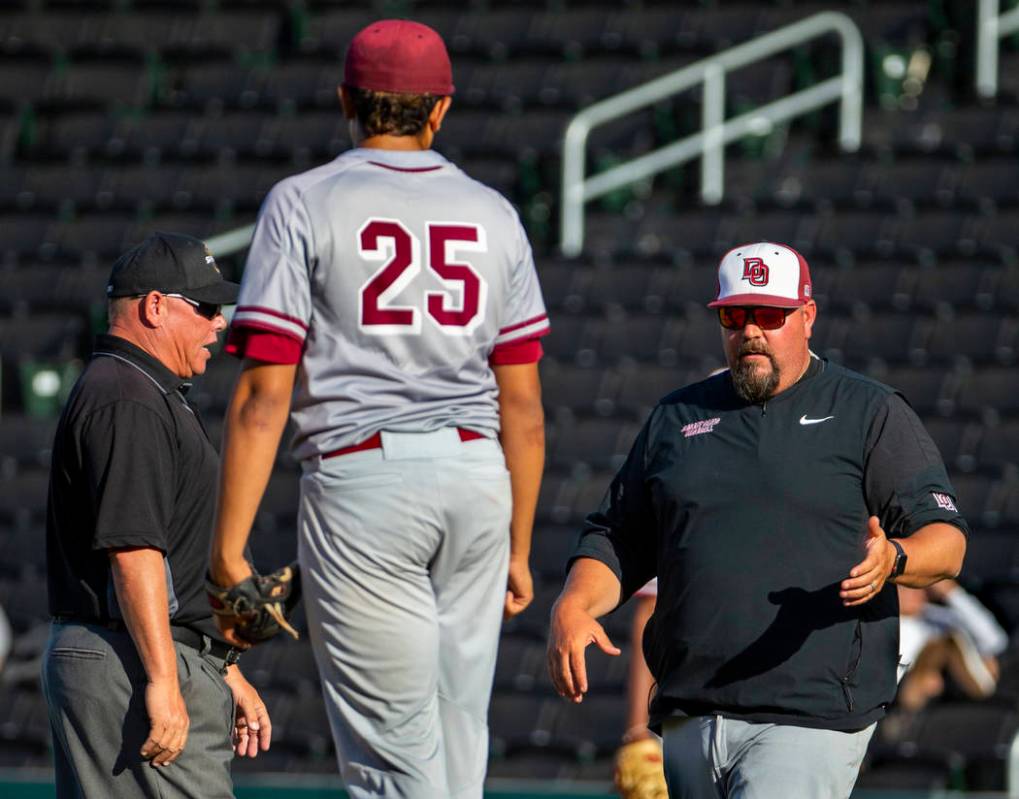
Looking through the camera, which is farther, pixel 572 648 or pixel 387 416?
pixel 572 648

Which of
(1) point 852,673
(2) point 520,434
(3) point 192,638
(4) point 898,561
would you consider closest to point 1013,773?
(1) point 852,673

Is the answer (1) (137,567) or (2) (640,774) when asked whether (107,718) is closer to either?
(1) (137,567)

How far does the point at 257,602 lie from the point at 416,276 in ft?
2.32

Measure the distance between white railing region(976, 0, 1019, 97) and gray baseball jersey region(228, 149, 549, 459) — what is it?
28.3 feet

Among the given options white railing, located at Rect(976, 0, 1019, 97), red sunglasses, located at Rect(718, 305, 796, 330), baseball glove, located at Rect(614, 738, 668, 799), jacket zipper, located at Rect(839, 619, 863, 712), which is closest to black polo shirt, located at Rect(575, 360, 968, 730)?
jacket zipper, located at Rect(839, 619, 863, 712)

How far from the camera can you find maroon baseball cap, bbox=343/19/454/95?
397 cm

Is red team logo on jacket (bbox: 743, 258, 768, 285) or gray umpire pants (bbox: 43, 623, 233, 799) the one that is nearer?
gray umpire pants (bbox: 43, 623, 233, 799)

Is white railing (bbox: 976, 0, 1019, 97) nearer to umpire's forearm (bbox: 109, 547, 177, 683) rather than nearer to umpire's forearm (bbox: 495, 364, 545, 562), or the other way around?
umpire's forearm (bbox: 495, 364, 545, 562)

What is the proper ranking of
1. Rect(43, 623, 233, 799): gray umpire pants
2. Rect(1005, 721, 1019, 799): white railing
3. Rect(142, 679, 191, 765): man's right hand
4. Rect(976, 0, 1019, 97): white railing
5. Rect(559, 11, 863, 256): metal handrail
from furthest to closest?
Rect(976, 0, 1019, 97): white railing
Rect(559, 11, 863, 256): metal handrail
Rect(1005, 721, 1019, 799): white railing
Rect(43, 623, 233, 799): gray umpire pants
Rect(142, 679, 191, 765): man's right hand

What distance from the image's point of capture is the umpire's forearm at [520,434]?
4207mm

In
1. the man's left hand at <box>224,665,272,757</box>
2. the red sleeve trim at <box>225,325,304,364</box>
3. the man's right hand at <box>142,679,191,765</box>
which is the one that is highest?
the red sleeve trim at <box>225,325,304,364</box>

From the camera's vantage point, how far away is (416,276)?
13.0ft

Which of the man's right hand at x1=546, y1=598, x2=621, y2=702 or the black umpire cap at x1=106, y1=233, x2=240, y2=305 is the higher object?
the black umpire cap at x1=106, y1=233, x2=240, y2=305

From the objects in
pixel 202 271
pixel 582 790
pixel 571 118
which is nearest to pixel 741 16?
pixel 571 118
